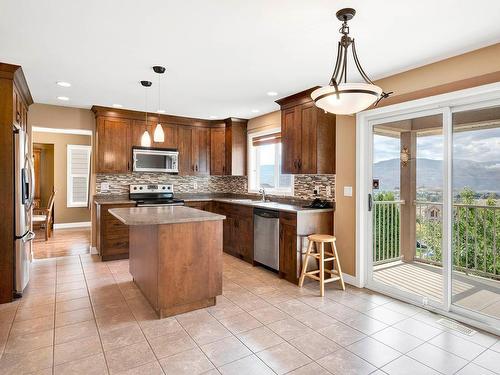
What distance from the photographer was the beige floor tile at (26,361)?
2.04 metres

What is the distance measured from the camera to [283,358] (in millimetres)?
2182

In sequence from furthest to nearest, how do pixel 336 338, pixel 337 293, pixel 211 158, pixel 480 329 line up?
1. pixel 211 158
2. pixel 337 293
3. pixel 480 329
4. pixel 336 338

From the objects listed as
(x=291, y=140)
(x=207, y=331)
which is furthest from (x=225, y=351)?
(x=291, y=140)

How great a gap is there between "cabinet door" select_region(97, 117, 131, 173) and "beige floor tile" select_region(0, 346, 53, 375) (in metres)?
3.24

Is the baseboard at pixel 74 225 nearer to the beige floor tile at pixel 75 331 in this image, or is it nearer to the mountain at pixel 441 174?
the beige floor tile at pixel 75 331

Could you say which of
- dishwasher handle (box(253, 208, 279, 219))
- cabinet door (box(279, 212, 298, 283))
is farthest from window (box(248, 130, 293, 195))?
cabinet door (box(279, 212, 298, 283))

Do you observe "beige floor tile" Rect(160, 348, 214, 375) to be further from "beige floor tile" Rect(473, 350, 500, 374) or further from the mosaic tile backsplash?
the mosaic tile backsplash

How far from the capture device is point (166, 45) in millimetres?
2676

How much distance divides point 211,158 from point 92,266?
2834mm

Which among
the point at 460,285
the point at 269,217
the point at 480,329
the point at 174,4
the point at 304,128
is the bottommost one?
the point at 480,329

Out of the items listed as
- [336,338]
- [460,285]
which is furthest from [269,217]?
[460,285]

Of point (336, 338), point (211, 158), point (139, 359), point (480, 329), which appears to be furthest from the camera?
point (211, 158)

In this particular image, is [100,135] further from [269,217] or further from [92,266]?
[269,217]

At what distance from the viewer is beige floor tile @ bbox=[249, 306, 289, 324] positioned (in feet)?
9.16
